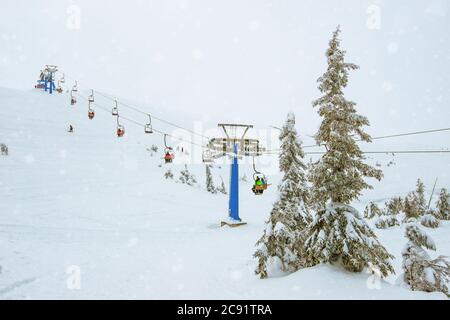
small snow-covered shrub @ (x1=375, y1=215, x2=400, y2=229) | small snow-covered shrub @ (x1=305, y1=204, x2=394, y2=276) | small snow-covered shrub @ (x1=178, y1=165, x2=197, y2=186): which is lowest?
small snow-covered shrub @ (x1=375, y1=215, x2=400, y2=229)

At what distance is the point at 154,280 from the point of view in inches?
354

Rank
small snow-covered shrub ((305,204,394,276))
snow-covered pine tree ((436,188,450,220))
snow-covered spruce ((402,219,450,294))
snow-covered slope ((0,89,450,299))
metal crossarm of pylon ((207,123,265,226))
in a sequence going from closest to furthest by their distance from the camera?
1. snow-covered spruce ((402,219,450,294))
2. small snow-covered shrub ((305,204,394,276))
3. snow-covered slope ((0,89,450,299))
4. snow-covered pine tree ((436,188,450,220))
5. metal crossarm of pylon ((207,123,265,226))

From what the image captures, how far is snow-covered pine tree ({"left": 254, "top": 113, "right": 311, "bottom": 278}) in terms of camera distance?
8.85 meters

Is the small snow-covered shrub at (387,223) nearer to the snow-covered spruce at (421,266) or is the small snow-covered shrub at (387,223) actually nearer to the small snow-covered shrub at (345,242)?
the small snow-covered shrub at (345,242)

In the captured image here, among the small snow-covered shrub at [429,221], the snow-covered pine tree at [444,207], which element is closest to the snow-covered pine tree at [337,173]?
the small snow-covered shrub at [429,221]

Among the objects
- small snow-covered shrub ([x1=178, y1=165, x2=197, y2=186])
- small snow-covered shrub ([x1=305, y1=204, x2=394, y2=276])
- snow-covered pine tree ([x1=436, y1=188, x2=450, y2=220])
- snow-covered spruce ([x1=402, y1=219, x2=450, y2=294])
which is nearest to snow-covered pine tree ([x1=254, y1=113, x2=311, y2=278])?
small snow-covered shrub ([x1=305, y1=204, x2=394, y2=276])

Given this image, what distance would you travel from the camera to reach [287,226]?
898 centimetres

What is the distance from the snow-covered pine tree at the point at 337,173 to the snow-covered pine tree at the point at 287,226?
1.02 meters

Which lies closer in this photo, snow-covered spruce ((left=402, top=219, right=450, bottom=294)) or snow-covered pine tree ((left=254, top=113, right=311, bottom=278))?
snow-covered spruce ((left=402, top=219, right=450, bottom=294))

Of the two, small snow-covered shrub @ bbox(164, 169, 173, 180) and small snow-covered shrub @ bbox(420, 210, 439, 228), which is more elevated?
small snow-covered shrub @ bbox(164, 169, 173, 180)

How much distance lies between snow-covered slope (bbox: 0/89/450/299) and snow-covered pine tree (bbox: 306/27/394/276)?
62 centimetres

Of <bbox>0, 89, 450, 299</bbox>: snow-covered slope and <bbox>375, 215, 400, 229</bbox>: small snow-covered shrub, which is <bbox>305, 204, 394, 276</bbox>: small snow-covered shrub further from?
<bbox>375, 215, 400, 229</bbox>: small snow-covered shrub
